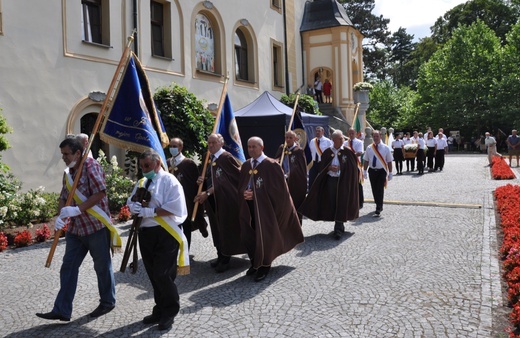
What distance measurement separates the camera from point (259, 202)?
6520 millimetres

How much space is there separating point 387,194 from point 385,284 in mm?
8676

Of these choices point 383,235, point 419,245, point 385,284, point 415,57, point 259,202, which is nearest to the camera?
point 385,284

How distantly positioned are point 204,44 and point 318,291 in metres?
13.7

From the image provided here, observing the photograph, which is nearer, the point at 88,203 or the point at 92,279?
the point at 88,203

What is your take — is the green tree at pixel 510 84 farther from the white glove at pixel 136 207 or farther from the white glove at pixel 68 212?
the white glove at pixel 68 212

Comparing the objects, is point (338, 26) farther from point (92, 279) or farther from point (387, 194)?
point (92, 279)

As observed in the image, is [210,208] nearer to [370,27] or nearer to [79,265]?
[79,265]

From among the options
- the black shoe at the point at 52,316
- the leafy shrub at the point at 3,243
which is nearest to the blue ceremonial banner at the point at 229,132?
the leafy shrub at the point at 3,243

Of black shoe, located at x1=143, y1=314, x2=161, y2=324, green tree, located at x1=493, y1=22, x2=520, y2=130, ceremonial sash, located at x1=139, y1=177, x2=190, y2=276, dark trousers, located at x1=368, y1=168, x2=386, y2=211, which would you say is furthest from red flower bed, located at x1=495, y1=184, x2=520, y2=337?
green tree, located at x1=493, y1=22, x2=520, y2=130

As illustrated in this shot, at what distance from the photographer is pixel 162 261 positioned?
4.77 m

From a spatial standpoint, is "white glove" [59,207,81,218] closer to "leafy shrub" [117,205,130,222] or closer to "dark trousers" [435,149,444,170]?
"leafy shrub" [117,205,130,222]

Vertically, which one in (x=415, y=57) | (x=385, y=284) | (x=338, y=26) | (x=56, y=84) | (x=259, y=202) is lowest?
(x=385, y=284)

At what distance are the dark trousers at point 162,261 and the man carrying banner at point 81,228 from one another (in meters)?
0.46

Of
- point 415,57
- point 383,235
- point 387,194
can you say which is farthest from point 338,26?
point 415,57
